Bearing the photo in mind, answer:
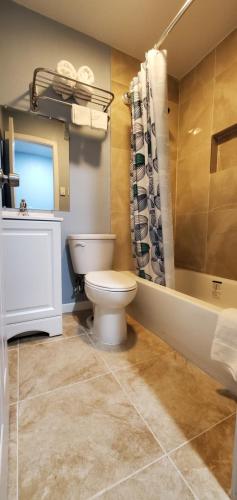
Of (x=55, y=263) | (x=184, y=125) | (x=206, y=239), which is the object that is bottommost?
(x=55, y=263)

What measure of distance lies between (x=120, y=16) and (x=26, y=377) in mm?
2348

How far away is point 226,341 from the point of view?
71 centimetres

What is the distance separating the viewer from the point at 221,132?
1.64m

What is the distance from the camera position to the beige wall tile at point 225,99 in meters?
1.52

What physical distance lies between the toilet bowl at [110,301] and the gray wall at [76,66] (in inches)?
20.9

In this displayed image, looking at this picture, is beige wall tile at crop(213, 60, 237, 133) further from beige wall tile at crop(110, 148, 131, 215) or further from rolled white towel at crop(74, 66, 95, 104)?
rolled white towel at crop(74, 66, 95, 104)

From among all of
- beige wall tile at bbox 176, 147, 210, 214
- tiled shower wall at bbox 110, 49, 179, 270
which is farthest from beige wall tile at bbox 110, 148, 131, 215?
beige wall tile at bbox 176, 147, 210, 214

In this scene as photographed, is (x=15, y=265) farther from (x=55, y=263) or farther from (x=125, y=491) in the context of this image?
(x=125, y=491)

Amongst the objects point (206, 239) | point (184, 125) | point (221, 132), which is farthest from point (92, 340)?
point (184, 125)

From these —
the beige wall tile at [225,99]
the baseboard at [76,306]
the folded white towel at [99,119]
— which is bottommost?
the baseboard at [76,306]

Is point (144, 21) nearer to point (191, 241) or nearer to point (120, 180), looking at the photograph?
point (120, 180)

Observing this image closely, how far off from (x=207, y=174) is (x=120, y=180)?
74cm

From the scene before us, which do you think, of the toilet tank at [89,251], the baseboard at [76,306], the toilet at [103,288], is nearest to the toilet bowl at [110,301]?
the toilet at [103,288]

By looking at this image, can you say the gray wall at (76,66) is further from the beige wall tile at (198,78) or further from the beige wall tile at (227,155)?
the beige wall tile at (227,155)
